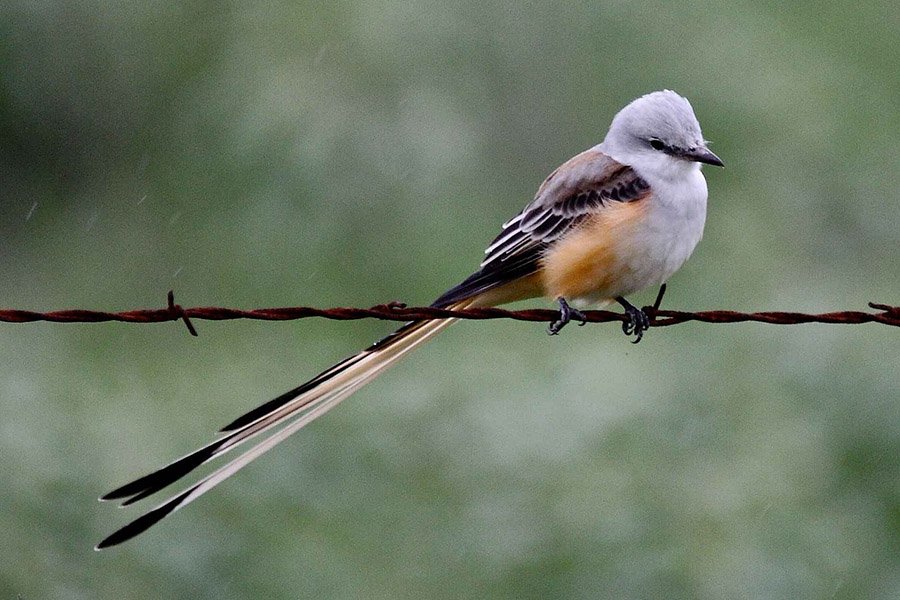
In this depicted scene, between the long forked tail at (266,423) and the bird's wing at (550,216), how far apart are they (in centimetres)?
35

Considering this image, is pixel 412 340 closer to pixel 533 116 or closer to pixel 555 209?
pixel 555 209

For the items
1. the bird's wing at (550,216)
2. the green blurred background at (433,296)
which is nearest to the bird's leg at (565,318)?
the bird's wing at (550,216)

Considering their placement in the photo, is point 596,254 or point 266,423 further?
point 596,254

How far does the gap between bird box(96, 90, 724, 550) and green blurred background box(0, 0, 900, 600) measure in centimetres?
144

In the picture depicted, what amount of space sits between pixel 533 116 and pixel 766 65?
1.60 metres

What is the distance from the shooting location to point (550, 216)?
493cm

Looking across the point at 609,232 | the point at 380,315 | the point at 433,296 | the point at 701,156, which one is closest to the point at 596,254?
the point at 609,232

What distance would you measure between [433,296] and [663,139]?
3420 millimetres

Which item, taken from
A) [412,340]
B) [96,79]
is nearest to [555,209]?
[412,340]

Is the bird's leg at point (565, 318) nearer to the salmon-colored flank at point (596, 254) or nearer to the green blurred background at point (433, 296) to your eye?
the salmon-colored flank at point (596, 254)

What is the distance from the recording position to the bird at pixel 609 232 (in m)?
4.68

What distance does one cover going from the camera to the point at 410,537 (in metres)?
6.17

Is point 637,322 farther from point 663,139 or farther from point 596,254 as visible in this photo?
point 663,139

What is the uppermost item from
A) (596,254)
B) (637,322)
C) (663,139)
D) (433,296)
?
(433,296)
